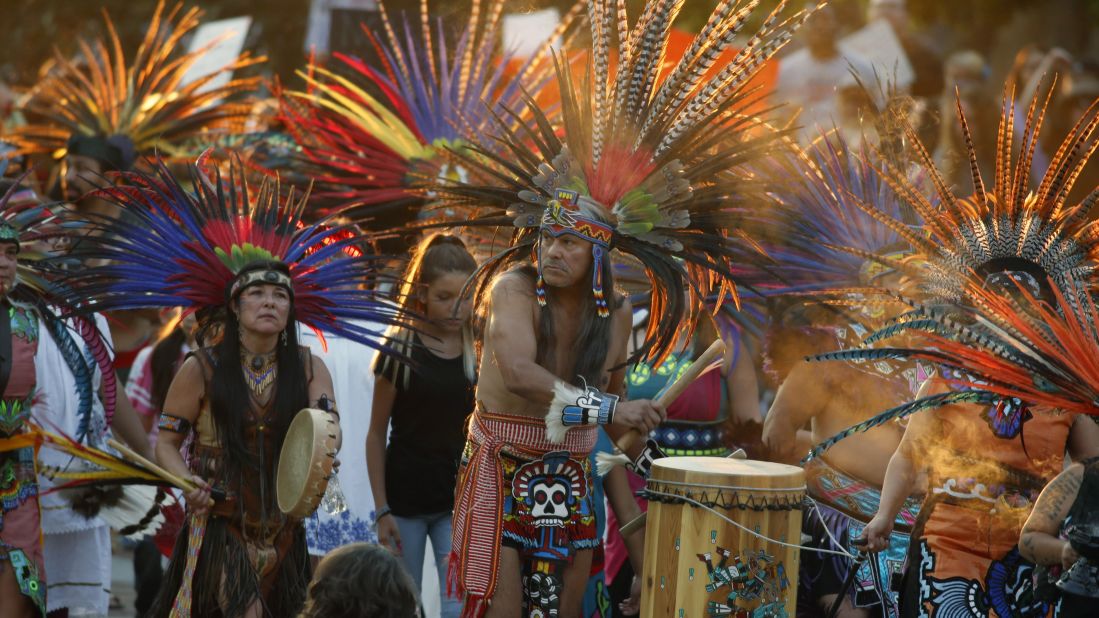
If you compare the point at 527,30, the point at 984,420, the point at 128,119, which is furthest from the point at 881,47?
the point at 984,420

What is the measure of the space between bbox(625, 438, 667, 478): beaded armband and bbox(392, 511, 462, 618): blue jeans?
1.16 m

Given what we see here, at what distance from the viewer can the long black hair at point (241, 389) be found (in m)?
5.60

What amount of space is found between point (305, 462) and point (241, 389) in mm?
460

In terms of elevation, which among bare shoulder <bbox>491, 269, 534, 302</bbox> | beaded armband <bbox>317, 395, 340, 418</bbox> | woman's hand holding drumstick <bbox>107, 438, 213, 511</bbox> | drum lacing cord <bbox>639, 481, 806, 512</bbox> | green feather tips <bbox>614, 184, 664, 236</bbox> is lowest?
woman's hand holding drumstick <bbox>107, 438, 213, 511</bbox>

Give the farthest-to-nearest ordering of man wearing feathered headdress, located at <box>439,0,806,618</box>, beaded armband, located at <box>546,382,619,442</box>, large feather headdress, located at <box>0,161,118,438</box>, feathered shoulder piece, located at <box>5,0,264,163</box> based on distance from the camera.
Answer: feathered shoulder piece, located at <box>5,0,264,163</box> → large feather headdress, located at <box>0,161,118,438</box> → man wearing feathered headdress, located at <box>439,0,806,618</box> → beaded armband, located at <box>546,382,619,442</box>

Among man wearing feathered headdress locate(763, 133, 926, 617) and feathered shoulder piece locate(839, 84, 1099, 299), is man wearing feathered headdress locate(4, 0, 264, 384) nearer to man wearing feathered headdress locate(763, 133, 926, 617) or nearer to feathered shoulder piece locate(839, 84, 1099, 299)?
man wearing feathered headdress locate(763, 133, 926, 617)

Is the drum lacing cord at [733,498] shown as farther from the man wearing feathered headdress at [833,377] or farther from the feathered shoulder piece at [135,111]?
the feathered shoulder piece at [135,111]

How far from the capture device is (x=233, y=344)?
573cm

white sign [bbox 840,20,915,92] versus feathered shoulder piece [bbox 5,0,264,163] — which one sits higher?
white sign [bbox 840,20,915,92]

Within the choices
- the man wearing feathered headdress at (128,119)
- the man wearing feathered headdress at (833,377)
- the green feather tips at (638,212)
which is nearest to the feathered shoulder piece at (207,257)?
the green feather tips at (638,212)

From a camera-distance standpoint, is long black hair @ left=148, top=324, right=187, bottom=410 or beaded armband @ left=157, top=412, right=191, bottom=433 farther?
long black hair @ left=148, top=324, right=187, bottom=410

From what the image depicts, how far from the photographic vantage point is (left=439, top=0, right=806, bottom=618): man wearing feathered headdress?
5.30m

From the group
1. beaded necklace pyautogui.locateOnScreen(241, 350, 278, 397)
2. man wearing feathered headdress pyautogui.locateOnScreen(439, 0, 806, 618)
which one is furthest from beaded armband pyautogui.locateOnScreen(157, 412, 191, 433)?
man wearing feathered headdress pyautogui.locateOnScreen(439, 0, 806, 618)

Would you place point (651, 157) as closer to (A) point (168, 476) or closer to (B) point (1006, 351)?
(B) point (1006, 351)
